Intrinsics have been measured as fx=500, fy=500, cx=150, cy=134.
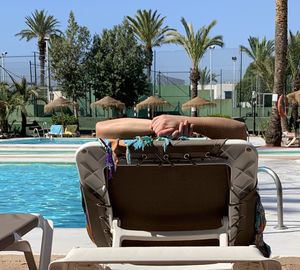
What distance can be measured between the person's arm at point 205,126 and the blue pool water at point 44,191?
448cm

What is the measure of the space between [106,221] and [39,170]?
1104 cm

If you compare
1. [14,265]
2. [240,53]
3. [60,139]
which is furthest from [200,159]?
[240,53]

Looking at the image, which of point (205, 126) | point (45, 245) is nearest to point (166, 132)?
point (205, 126)

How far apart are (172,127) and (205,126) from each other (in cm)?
16

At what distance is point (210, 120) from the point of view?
2.26 m

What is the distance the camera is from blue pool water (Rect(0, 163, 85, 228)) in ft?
25.0

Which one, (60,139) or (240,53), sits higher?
(240,53)

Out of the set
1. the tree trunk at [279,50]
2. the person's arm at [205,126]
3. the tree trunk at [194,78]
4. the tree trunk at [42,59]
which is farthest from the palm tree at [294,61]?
the person's arm at [205,126]

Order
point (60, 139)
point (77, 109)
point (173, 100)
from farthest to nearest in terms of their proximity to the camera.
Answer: point (173, 100) < point (77, 109) < point (60, 139)

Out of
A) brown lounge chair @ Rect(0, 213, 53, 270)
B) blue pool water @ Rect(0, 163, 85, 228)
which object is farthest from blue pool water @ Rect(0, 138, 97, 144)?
brown lounge chair @ Rect(0, 213, 53, 270)

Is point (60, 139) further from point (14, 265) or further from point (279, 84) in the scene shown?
point (14, 265)

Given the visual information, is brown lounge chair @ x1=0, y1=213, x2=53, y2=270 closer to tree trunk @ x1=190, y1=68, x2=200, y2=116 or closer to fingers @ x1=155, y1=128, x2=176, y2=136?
fingers @ x1=155, y1=128, x2=176, y2=136

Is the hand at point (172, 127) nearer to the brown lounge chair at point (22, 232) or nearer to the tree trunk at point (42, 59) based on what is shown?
the brown lounge chair at point (22, 232)

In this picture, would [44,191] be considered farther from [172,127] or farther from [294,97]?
[294,97]
